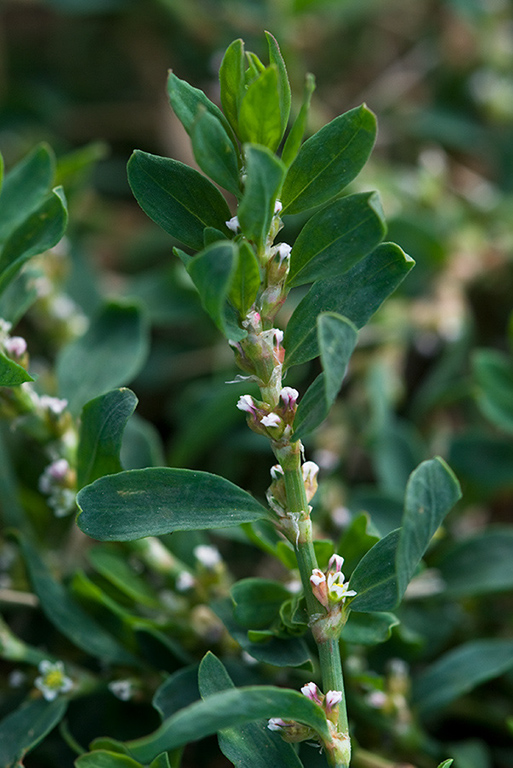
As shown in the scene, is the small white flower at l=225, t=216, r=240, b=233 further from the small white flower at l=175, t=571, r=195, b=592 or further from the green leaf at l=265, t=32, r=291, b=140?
the small white flower at l=175, t=571, r=195, b=592

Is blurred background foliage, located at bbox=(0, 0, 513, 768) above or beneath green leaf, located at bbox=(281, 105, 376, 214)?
beneath

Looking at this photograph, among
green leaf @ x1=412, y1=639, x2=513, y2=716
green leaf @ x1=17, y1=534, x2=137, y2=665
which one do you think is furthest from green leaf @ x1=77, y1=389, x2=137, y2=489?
green leaf @ x1=412, y1=639, x2=513, y2=716

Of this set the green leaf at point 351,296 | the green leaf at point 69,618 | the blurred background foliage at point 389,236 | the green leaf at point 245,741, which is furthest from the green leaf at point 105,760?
the green leaf at point 351,296

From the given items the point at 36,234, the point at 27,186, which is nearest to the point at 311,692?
the point at 36,234

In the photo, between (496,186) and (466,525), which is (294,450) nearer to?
(466,525)

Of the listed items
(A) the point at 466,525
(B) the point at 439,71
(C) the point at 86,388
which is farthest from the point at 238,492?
(B) the point at 439,71

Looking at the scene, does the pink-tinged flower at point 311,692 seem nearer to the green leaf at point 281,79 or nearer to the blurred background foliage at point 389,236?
the blurred background foliage at point 389,236
